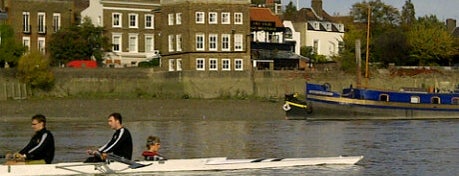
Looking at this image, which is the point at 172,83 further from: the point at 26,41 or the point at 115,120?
the point at 115,120

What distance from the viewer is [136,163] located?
85.0 ft

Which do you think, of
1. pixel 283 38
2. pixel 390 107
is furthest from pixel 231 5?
pixel 390 107

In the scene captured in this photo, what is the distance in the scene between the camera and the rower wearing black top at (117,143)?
24683 millimetres

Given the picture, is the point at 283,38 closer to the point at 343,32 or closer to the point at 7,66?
the point at 343,32

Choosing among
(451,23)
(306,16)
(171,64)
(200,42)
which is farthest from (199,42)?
(451,23)

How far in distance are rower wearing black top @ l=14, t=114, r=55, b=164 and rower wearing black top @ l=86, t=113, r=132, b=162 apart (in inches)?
38.6

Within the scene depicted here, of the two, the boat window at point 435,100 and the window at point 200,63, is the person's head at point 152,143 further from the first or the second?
the window at point 200,63

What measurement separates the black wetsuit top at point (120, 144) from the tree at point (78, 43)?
53660mm

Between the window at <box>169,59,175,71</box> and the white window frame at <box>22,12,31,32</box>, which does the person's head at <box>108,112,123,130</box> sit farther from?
the white window frame at <box>22,12,31,32</box>

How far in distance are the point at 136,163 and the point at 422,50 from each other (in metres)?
63.4

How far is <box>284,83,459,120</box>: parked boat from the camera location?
62281mm

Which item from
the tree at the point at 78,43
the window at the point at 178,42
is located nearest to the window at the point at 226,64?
the window at the point at 178,42

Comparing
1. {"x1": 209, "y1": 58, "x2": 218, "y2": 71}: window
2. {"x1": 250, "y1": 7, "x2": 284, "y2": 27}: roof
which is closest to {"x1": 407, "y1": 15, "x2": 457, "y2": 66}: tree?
{"x1": 250, "y1": 7, "x2": 284, "y2": 27}: roof

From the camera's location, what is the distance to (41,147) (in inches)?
989
